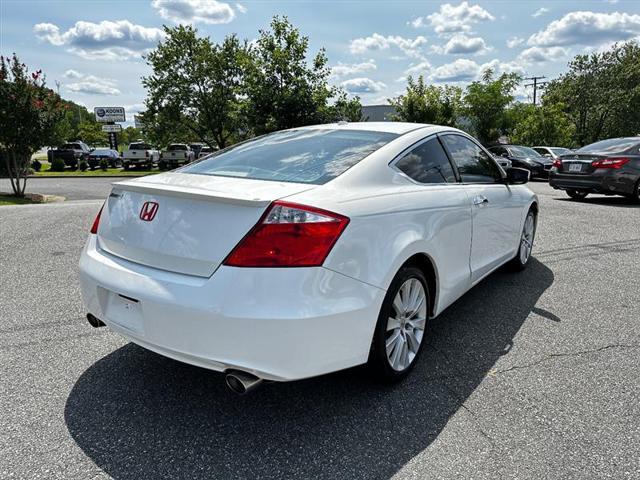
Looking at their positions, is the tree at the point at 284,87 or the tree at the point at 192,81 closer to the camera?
the tree at the point at 284,87

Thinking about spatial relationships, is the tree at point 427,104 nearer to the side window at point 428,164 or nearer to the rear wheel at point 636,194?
the rear wheel at point 636,194

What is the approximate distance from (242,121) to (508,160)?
10.4 meters

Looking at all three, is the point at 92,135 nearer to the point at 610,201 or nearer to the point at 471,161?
the point at 610,201

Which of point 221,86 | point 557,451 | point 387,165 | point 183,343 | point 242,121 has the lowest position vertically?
point 557,451

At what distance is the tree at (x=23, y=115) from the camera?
1274cm

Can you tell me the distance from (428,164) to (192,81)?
29703mm

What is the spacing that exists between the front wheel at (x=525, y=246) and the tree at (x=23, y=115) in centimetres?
1319

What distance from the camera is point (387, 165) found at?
2.83 meters

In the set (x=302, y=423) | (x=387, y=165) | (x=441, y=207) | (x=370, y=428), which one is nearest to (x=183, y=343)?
(x=302, y=423)

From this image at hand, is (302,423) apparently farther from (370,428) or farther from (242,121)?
(242,121)

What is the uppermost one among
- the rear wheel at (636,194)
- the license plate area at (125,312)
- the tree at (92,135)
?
the tree at (92,135)

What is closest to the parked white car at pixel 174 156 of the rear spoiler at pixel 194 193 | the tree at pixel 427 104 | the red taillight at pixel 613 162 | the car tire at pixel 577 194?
the tree at pixel 427 104

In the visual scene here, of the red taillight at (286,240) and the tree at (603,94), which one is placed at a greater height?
the tree at (603,94)

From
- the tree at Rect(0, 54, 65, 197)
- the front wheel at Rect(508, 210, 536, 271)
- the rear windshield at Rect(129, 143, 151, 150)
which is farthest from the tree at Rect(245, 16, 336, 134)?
the rear windshield at Rect(129, 143, 151, 150)
